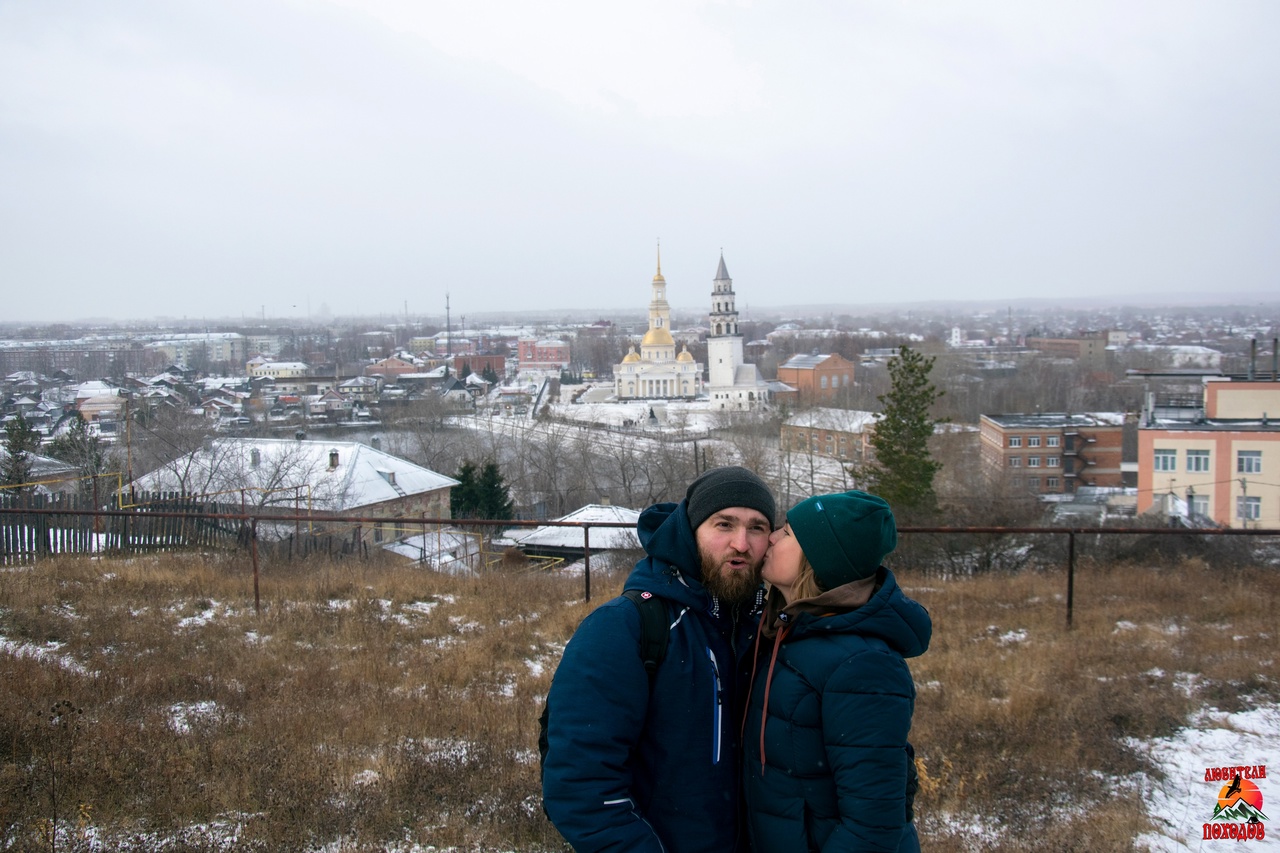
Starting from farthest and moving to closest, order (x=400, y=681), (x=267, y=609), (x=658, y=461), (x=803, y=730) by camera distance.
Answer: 1. (x=658, y=461)
2. (x=267, y=609)
3. (x=400, y=681)
4. (x=803, y=730)

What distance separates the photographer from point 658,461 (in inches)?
1508

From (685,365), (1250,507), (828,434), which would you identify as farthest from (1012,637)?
Answer: (685,365)

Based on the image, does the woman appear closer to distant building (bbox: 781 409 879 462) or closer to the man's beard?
the man's beard

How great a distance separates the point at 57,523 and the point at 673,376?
89.8 meters

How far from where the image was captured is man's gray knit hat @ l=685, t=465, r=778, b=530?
6.78ft

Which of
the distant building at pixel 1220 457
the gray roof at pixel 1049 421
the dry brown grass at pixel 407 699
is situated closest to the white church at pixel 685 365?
the gray roof at pixel 1049 421

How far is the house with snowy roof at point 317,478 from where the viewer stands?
23172mm

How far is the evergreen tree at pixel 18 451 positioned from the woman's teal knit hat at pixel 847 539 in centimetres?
2350

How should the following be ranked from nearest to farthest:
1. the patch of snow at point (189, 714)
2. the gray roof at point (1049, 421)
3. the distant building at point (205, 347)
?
1. the patch of snow at point (189, 714)
2. the gray roof at point (1049, 421)
3. the distant building at point (205, 347)

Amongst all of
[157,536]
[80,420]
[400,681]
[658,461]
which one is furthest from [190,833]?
[658,461]

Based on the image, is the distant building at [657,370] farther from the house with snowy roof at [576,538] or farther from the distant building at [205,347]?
the house with snowy roof at [576,538]

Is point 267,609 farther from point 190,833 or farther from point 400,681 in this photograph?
point 190,833

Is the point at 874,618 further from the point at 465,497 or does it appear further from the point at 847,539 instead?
the point at 465,497

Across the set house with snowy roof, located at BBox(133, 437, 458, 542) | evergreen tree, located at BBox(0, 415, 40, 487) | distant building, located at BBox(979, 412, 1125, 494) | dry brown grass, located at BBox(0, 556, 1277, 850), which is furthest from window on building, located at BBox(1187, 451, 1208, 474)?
evergreen tree, located at BBox(0, 415, 40, 487)
